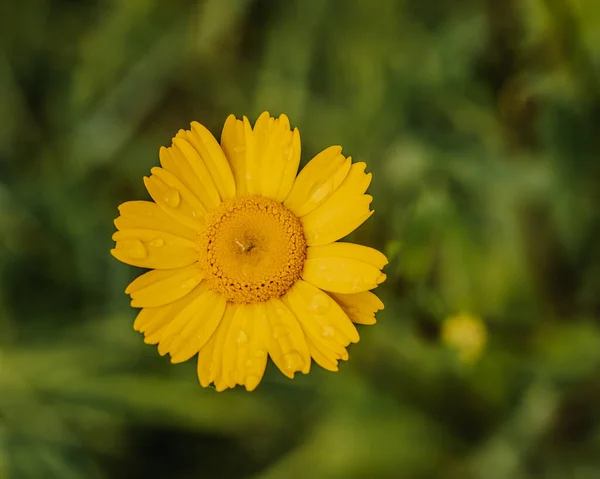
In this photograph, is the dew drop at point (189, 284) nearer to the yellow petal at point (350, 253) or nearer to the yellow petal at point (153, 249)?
the yellow petal at point (153, 249)

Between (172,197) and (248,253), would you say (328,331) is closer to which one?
(248,253)

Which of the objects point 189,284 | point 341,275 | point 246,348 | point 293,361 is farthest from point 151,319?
point 341,275

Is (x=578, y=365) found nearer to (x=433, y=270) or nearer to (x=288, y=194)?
(x=433, y=270)

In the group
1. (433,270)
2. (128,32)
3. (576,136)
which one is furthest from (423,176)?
(128,32)

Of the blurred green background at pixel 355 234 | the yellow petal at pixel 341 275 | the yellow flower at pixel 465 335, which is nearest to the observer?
the yellow petal at pixel 341 275

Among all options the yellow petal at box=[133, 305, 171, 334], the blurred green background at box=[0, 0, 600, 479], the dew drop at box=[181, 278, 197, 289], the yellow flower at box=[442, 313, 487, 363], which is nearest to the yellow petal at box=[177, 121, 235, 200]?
the dew drop at box=[181, 278, 197, 289]

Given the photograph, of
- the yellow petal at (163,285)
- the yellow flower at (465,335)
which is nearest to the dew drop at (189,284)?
the yellow petal at (163,285)
